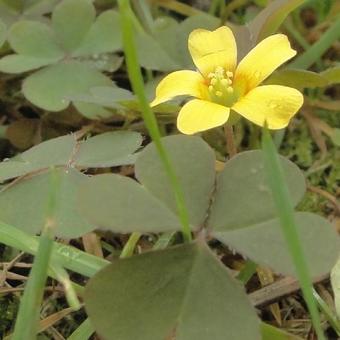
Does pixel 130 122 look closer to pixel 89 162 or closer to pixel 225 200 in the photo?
pixel 89 162

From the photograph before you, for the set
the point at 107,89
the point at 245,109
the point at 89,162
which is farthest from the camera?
the point at 107,89

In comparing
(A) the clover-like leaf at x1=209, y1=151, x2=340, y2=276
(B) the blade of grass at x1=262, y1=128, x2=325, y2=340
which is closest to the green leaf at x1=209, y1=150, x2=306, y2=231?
(A) the clover-like leaf at x1=209, y1=151, x2=340, y2=276

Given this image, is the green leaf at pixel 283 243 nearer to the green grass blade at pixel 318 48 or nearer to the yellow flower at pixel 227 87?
→ the yellow flower at pixel 227 87

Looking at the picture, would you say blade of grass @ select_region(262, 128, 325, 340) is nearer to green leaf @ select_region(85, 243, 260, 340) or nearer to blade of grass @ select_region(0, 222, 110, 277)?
green leaf @ select_region(85, 243, 260, 340)

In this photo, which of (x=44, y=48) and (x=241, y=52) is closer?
(x=241, y=52)

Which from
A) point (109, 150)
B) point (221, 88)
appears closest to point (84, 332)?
point (109, 150)

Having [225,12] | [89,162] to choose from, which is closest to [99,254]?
[89,162]
